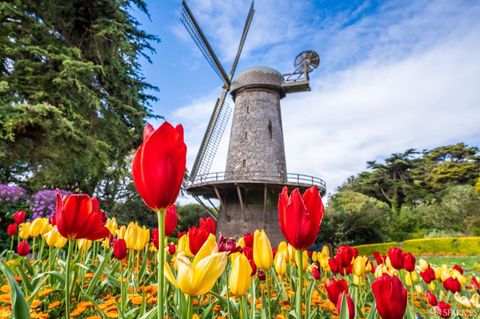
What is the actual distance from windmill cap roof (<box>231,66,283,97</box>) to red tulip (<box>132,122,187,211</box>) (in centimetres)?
1465

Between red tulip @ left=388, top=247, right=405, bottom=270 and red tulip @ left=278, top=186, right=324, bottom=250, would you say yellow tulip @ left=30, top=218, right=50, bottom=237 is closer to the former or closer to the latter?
red tulip @ left=278, top=186, right=324, bottom=250

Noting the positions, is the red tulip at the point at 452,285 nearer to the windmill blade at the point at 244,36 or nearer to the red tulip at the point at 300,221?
the red tulip at the point at 300,221

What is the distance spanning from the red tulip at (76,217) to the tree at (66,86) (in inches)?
286

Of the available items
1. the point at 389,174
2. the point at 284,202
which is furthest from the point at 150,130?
the point at 389,174

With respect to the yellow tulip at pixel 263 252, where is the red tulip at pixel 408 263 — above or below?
below

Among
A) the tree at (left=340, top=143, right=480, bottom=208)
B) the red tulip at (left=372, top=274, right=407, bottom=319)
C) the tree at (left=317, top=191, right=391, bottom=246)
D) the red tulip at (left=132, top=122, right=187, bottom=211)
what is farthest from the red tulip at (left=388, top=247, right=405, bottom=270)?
the tree at (left=340, top=143, right=480, bottom=208)

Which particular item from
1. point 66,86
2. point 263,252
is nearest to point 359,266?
point 263,252

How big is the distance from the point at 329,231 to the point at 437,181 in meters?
20.1

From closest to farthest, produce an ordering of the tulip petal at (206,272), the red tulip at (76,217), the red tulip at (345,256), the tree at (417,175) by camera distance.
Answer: the tulip petal at (206,272)
the red tulip at (76,217)
the red tulip at (345,256)
the tree at (417,175)

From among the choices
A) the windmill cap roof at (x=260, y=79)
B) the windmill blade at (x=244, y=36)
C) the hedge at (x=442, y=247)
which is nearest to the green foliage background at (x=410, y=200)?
the hedge at (x=442, y=247)

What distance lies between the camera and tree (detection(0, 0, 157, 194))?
787 cm

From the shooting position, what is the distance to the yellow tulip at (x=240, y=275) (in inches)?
37.2

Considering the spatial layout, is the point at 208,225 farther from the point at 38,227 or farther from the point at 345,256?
the point at 38,227

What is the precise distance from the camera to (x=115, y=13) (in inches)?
383
